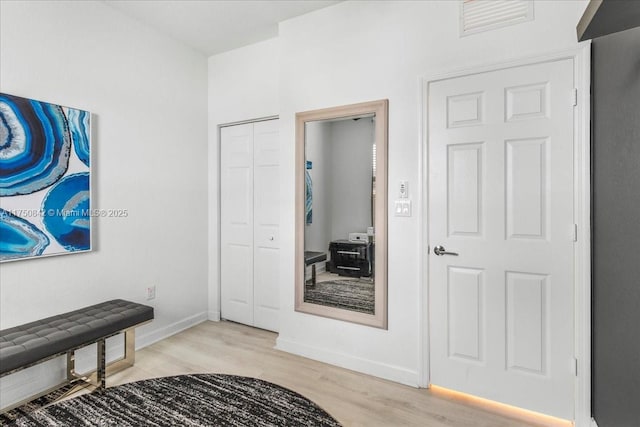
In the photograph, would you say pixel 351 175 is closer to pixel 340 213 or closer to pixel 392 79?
pixel 340 213

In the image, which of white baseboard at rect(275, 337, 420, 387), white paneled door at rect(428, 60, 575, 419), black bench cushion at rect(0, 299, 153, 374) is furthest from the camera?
white baseboard at rect(275, 337, 420, 387)

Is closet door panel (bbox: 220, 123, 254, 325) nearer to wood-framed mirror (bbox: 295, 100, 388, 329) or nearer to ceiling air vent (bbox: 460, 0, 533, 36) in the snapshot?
wood-framed mirror (bbox: 295, 100, 388, 329)

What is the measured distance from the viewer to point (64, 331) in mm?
2072

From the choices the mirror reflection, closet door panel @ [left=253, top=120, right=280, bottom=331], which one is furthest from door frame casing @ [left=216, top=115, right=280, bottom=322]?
the mirror reflection

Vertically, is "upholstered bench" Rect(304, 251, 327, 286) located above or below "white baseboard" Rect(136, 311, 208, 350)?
above

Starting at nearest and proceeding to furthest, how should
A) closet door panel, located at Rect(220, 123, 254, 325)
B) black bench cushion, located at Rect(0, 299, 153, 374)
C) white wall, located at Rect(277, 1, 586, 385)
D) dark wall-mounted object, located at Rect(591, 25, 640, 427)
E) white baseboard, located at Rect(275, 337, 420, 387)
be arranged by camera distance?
dark wall-mounted object, located at Rect(591, 25, 640, 427), black bench cushion, located at Rect(0, 299, 153, 374), white wall, located at Rect(277, 1, 586, 385), white baseboard, located at Rect(275, 337, 420, 387), closet door panel, located at Rect(220, 123, 254, 325)

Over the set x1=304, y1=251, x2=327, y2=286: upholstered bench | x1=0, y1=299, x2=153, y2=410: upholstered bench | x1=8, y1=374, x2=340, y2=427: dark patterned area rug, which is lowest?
x1=8, y1=374, x2=340, y2=427: dark patterned area rug

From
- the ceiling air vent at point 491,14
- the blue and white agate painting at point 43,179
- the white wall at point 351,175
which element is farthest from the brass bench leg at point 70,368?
the ceiling air vent at point 491,14

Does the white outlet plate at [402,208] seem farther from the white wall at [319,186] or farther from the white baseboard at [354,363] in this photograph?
the white baseboard at [354,363]

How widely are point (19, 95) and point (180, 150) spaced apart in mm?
1322

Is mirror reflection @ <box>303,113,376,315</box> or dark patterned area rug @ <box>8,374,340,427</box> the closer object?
dark patterned area rug @ <box>8,374,340,427</box>

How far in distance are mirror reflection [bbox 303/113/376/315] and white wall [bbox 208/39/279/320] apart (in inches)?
33.8

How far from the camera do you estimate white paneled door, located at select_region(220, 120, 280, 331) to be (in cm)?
343

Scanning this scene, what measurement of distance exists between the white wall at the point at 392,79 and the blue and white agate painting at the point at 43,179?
1.57m
